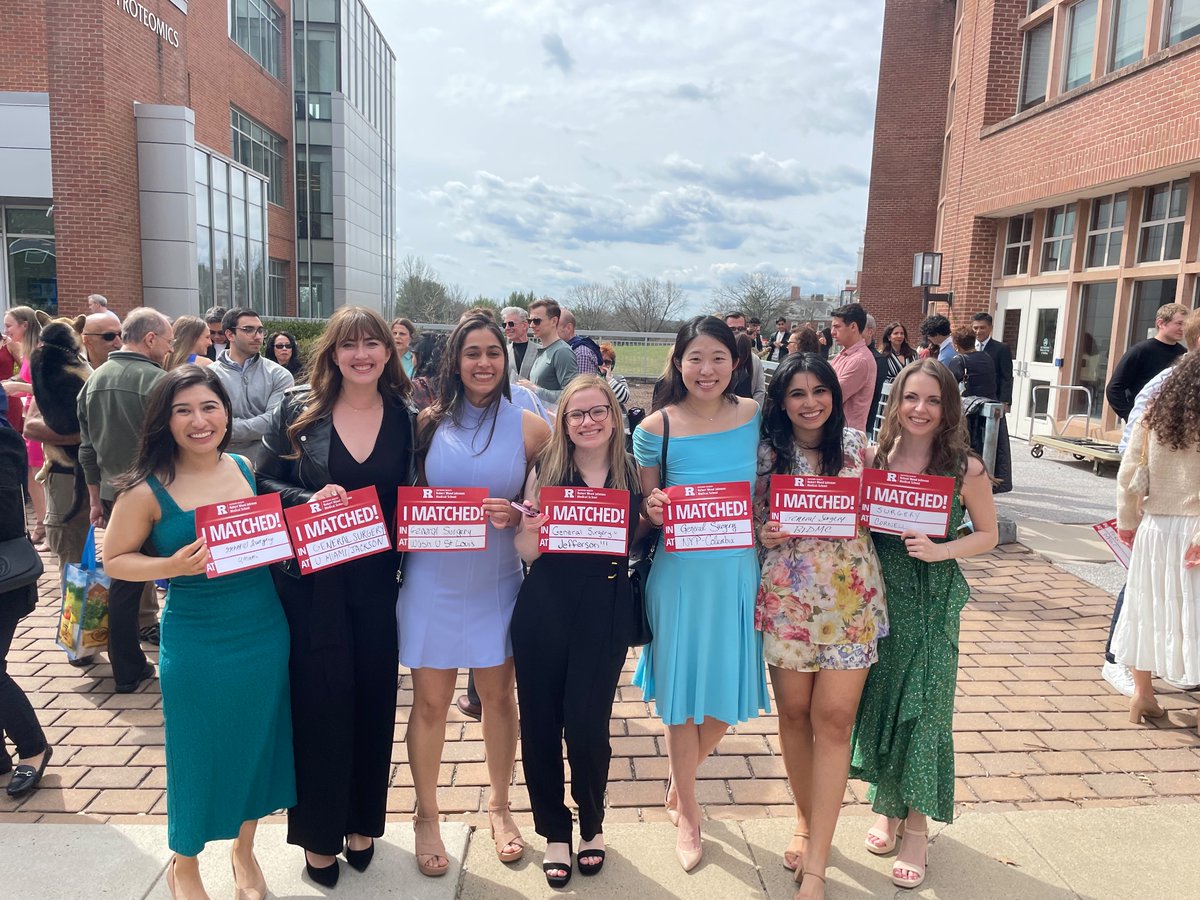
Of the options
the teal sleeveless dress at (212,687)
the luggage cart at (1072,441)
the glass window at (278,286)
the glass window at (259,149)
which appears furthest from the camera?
the glass window at (278,286)

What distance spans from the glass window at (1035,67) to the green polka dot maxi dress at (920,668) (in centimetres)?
1289

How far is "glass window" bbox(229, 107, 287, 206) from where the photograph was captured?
23391 mm

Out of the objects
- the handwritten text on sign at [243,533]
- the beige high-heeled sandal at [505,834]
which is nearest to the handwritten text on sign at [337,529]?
the handwritten text on sign at [243,533]

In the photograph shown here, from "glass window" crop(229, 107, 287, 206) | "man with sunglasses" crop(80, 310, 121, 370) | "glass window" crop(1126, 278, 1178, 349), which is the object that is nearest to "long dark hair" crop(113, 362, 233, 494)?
"man with sunglasses" crop(80, 310, 121, 370)

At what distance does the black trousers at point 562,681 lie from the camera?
2.84 m

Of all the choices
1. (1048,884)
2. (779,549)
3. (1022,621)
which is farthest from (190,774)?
(1022,621)

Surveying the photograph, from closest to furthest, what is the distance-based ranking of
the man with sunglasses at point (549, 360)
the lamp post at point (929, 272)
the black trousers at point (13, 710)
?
1. the black trousers at point (13, 710)
2. the man with sunglasses at point (549, 360)
3. the lamp post at point (929, 272)

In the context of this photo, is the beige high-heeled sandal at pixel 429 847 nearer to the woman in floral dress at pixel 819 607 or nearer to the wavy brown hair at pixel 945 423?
the woman in floral dress at pixel 819 607

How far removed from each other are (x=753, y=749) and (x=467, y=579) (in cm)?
197

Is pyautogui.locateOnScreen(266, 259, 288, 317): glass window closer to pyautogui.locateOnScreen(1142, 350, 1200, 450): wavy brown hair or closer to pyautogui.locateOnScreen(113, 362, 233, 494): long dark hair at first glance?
pyautogui.locateOnScreen(113, 362, 233, 494): long dark hair

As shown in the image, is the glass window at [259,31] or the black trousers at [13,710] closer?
the black trousers at [13,710]

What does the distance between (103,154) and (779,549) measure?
16267mm

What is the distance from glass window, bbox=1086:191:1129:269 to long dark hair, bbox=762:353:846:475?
1102 cm

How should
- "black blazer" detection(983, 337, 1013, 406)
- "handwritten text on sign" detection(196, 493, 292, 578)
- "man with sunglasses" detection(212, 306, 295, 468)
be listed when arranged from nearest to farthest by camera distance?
"handwritten text on sign" detection(196, 493, 292, 578) < "man with sunglasses" detection(212, 306, 295, 468) < "black blazer" detection(983, 337, 1013, 406)
